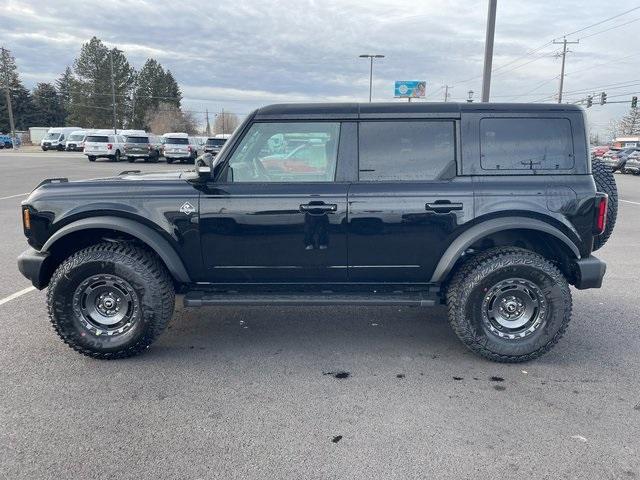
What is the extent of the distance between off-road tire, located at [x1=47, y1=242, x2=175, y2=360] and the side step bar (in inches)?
10.1

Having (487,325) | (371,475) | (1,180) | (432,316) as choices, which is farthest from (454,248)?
(1,180)

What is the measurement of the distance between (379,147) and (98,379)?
8.79 feet

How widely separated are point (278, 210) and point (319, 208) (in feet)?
1.02

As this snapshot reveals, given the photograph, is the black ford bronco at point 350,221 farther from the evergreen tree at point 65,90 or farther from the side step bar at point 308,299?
the evergreen tree at point 65,90

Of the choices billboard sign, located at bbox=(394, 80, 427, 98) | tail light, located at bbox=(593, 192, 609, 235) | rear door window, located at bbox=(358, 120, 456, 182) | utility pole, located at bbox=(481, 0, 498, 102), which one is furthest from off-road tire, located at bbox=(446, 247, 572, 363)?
billboard sign, located at bbox=(394, 80, 427, 98)

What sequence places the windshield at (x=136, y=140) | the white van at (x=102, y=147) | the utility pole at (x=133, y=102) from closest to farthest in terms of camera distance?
the white van at (x=102, y=147) < the windshield at (x=136, y=140) < the utility pole at (x=133, y=102)

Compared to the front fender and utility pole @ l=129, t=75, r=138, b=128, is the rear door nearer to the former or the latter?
the front fender

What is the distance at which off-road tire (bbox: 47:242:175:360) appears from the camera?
3814mm

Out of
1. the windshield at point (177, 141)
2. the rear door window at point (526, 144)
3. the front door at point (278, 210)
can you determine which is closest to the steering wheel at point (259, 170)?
the front door at point (278, 210)

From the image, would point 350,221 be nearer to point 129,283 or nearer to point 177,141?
point 129,283

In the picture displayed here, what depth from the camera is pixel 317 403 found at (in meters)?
3.30

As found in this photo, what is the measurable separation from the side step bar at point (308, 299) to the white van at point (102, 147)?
3090 cm

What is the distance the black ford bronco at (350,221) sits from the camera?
382 centimetres

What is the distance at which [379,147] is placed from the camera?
3932mm
